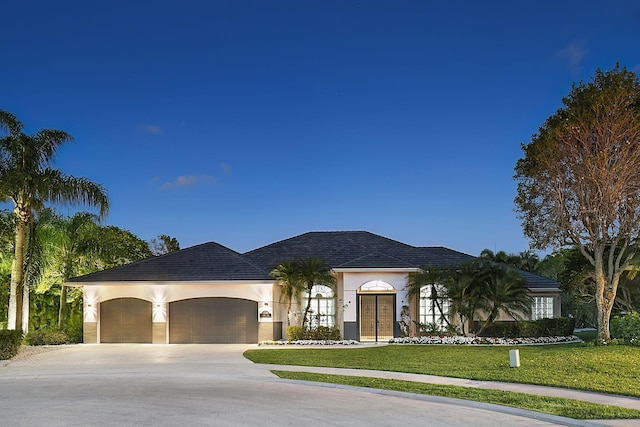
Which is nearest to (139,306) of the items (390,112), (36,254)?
(36,254)

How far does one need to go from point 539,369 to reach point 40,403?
12021 mm

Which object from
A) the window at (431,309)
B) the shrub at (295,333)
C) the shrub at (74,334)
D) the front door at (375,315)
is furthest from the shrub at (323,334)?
the shrub at (74,334)

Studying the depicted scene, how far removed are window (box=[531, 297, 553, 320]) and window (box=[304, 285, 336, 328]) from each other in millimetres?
10109

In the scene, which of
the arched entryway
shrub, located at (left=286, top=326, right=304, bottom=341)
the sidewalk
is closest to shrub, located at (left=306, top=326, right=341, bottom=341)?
shrub, located at (left=286, top=326, right=304, bottom=341)

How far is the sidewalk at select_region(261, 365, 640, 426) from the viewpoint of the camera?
39.1 ft

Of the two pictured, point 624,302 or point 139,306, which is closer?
point 139,306

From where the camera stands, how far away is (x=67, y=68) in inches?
1037

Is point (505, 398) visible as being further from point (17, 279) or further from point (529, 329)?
point (17, 279)

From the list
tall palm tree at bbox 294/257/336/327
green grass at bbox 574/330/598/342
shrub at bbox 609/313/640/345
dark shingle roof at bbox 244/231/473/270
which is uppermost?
dark shingle roof at bbox 244/231/473/270

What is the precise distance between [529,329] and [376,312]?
6.92 meters

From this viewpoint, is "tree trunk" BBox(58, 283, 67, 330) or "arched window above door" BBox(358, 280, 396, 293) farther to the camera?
"tree trunk" BBox(58, 283, 67, 330)

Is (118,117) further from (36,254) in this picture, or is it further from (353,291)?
(353,291)

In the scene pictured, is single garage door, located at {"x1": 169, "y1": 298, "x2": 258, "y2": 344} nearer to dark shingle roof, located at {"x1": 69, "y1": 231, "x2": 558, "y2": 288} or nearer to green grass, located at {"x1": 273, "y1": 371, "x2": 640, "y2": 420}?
dark shingle roof, located at {"x1": 69, "y1": 231, "x2": 558, "y2": 288}

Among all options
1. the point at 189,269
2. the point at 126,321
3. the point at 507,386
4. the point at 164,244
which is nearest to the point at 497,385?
the point at 507,386
